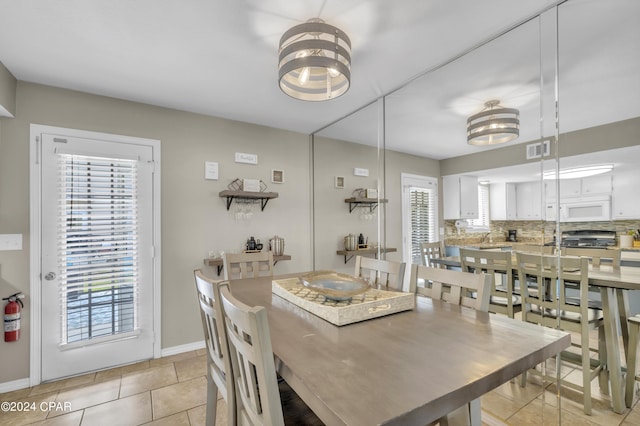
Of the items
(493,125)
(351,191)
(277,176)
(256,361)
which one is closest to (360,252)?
(351,191)

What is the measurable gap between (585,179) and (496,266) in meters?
0.67

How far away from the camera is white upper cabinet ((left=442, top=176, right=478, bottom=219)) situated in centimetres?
221

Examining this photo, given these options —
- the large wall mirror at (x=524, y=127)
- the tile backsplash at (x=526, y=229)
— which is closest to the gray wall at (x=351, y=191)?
the large wall mirror at (x=524, y=127)

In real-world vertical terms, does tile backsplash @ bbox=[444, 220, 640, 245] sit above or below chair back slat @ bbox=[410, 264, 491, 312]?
above

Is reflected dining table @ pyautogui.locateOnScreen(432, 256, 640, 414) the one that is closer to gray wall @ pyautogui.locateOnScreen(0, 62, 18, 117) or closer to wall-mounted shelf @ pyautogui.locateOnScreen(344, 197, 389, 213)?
wall-mounted shelf @ pyautogui.locateOnScreen(344, 197, 389, 213)

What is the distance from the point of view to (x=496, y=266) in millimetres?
1900

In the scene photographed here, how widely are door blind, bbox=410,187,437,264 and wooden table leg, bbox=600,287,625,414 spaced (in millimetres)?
1085

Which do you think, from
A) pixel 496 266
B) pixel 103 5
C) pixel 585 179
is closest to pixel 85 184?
pixel 103 5

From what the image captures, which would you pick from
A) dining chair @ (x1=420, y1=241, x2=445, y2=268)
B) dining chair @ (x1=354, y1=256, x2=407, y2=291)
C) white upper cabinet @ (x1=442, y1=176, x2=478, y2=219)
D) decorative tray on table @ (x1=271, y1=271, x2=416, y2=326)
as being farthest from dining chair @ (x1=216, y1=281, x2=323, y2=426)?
white upper cabinet @ (x1=442, y1=176, x2=478, y2=219)

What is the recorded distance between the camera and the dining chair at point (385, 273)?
77.0 inches

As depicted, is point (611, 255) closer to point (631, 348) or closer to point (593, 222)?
point (593, 222)

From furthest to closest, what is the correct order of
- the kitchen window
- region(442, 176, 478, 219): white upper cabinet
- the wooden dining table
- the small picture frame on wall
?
the small picture frame on wall, region(442, 176, 478, 219): white upper cabinet, the kitchen window, the wooden dining table

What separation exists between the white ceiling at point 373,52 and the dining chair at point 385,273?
40.7 inches

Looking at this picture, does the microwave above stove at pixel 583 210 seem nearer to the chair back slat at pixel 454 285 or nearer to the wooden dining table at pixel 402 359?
the chair back slat at pixel 454 285
